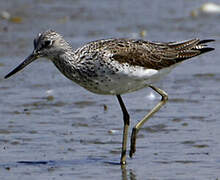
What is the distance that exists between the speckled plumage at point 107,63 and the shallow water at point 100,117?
0.46 metres

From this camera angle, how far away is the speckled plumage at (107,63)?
7.60 metres

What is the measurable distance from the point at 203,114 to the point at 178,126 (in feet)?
1.94

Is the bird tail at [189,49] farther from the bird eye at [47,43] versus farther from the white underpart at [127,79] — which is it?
the bird eye at [47,43]

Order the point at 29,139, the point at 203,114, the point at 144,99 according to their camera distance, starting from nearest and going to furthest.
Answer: the point at 29,139 → the point at 203,114 → the point at 144,99

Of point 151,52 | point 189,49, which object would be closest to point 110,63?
point 151,52

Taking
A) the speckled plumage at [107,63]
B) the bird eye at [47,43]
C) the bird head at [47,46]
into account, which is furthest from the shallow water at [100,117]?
the bird eye at [47,43]

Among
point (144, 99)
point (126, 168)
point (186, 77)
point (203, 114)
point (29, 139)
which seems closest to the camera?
point (126, 168)

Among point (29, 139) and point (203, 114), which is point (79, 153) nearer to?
point (29, 139)

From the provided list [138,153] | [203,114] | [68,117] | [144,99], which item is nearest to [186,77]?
[144,99]

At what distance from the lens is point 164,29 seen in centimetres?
1401

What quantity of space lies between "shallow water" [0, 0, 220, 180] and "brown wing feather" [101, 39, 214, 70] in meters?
1.01

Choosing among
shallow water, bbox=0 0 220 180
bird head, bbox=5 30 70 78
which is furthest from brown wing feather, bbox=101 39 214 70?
shallow water, bbox=0 0 220 180

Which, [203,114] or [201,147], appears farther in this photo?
[203,114]

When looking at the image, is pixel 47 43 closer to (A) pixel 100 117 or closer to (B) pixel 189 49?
(B) pixel 189 49
